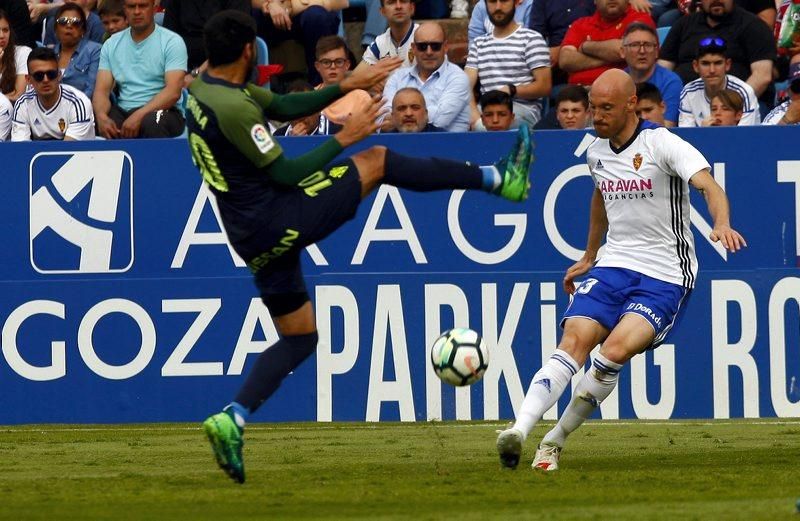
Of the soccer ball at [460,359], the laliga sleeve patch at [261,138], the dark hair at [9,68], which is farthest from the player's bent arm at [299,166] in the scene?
the dark hair at [9,68]

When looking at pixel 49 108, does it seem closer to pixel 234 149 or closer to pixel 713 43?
pixel 713 43

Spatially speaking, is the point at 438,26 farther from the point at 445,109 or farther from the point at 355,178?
the point at 355,178

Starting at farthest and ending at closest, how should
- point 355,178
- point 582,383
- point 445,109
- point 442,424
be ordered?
1. point 445,109
2. point 442,424
3. point 582,383
4. point 355,178

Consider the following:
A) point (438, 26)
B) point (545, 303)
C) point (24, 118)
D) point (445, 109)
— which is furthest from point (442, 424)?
point (24, 118)

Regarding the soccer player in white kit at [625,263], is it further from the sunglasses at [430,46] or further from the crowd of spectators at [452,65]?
the sunglasses at [430,46]

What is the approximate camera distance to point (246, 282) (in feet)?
39.5

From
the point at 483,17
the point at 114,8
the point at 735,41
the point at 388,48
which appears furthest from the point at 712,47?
the point at 114,8

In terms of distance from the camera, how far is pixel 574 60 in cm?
1396

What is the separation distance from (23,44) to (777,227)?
8.10m

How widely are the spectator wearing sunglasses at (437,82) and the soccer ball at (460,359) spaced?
198 inches

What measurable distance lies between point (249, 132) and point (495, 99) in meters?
5.67

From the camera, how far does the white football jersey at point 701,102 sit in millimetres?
12852

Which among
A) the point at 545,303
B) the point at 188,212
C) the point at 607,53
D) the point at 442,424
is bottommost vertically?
the point at 442,424

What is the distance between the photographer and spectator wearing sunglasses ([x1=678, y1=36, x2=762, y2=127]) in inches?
505
